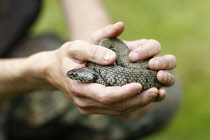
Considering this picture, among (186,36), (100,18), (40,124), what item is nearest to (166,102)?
(100,18)

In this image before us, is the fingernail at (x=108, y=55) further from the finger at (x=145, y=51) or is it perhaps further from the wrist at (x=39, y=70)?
the wrist at (x=39, y=70)

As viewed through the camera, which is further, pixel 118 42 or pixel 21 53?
pixel 21 53

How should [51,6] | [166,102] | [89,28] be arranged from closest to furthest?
[89,28] < [166,102] < [51,6]

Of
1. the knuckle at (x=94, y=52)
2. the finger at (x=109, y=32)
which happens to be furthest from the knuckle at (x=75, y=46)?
the finger at (x=109, y=32)

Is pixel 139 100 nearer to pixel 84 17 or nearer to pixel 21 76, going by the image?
pixel 21 76

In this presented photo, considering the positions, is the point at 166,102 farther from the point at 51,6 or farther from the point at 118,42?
the point at 51,6

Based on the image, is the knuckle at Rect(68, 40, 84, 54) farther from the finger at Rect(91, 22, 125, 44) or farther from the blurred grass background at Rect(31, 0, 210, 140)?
the blurred grass background at Rect(31, 0, 210, 140)
